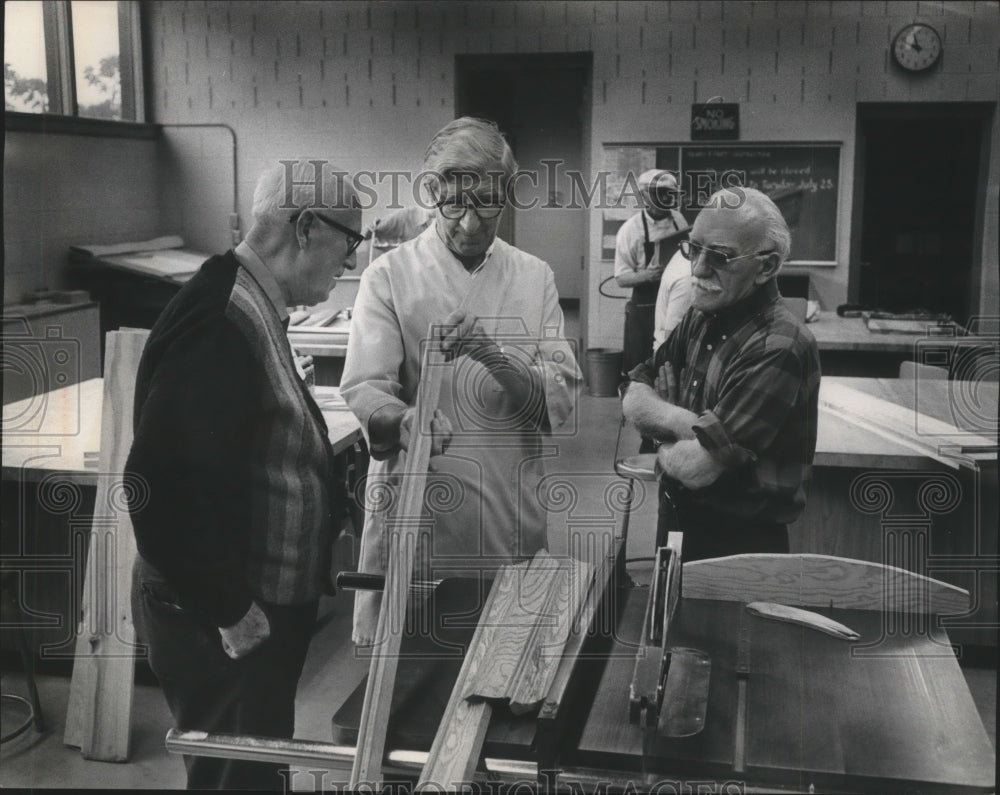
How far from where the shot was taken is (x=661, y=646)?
1391 millimetres

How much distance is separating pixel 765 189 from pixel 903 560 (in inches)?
38.2

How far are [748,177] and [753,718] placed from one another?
40.4 inches

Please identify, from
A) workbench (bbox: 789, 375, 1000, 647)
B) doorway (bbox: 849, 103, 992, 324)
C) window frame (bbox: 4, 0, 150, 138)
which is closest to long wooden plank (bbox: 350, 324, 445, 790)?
window frame (bbox: 4, 0, 150, 138)

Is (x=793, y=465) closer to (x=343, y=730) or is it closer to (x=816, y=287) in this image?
(x=816, y=287)

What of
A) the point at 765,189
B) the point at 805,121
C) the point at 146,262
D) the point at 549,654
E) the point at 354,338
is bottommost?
the point at 549,654

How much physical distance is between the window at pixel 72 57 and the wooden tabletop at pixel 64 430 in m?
0.62

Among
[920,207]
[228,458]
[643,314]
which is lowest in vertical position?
[228,458]

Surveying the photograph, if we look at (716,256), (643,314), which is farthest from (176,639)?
(716,256)

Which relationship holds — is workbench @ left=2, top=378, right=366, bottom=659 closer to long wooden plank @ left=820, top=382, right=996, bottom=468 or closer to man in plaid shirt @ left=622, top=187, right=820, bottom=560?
man in plaid shirt @ left=622, top=187, right=820, bottom=560

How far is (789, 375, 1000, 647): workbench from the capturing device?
253cm

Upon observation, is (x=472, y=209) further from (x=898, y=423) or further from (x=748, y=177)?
(x=898, y=423)

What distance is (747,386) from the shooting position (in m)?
1.81

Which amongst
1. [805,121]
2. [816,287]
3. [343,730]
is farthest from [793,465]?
[343,730]

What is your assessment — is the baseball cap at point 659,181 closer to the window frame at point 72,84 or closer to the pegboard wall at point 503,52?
the pegboard wall at point 503,52
